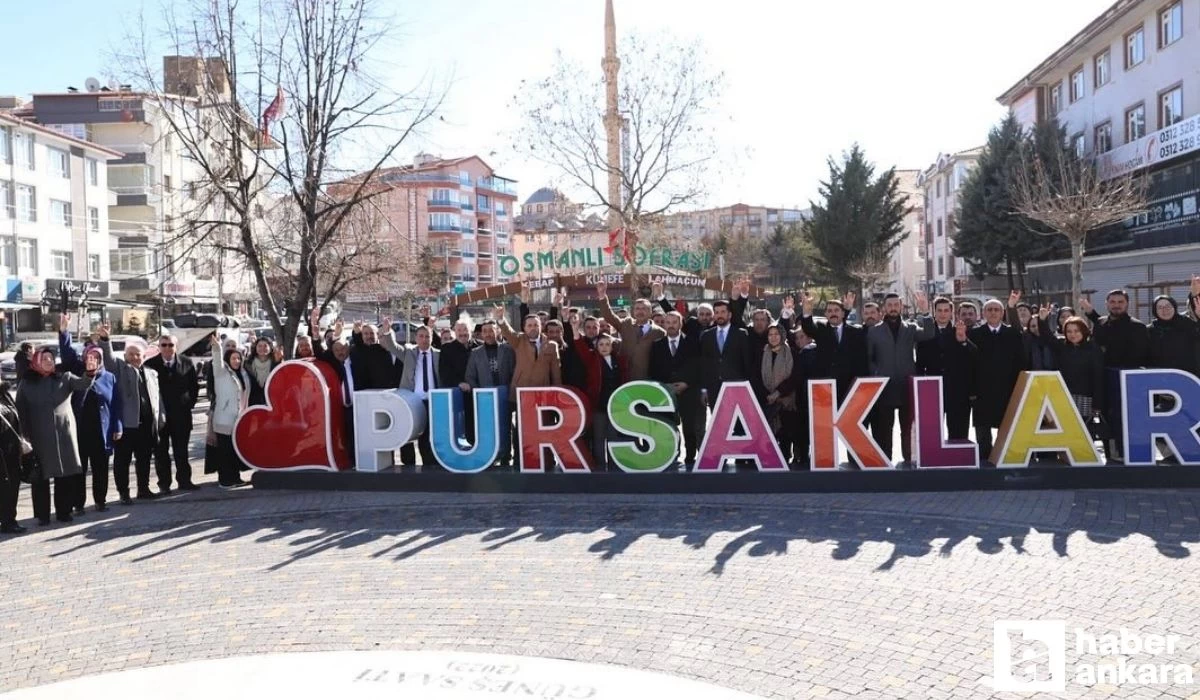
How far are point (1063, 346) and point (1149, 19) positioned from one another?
31762 mm

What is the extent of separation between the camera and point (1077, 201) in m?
30.5

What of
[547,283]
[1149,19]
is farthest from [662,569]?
[1149,19]

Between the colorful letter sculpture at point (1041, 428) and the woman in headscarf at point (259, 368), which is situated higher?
the woman in headscarf at point (259, 368)

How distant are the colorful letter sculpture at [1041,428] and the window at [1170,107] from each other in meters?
30.2

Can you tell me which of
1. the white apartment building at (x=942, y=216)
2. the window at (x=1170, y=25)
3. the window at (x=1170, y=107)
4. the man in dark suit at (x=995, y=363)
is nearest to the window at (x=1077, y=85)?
the window at (x=1170, y=107)

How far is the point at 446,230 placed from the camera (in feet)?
307

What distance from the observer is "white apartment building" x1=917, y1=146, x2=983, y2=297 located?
63.2 meters

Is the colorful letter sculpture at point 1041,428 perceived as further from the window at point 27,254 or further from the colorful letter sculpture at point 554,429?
the window at point 27,254

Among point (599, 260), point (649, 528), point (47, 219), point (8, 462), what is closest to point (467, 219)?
point (47, 219)

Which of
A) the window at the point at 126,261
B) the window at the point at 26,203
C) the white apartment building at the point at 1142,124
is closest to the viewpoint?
the white apartment building at the point at 1142,124

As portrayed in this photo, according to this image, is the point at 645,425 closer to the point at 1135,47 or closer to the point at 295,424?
the point at 295,424

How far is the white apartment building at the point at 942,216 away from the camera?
207 feet

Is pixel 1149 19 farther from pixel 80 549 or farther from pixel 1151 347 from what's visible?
pixel 80 549

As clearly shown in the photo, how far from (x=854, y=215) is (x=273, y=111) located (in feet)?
127
